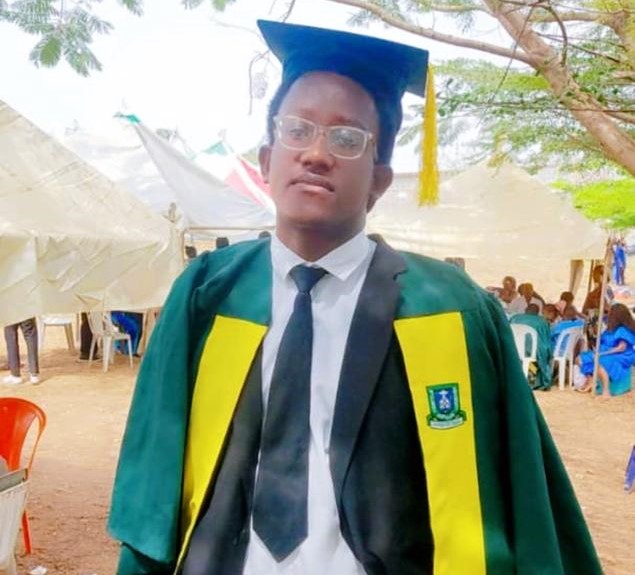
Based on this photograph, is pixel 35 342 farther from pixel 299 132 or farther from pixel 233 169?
pixel 299 132

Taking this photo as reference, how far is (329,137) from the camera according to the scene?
1254 mm

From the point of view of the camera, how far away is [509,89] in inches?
250

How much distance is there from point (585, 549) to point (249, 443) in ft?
2.13

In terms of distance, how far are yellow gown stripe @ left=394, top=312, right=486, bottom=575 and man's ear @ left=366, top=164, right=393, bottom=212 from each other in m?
0.29

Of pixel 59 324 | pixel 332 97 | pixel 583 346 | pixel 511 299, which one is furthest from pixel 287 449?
pixel 59 324

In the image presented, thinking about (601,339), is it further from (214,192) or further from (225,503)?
(225,503)

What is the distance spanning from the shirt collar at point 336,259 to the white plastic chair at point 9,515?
7.16 ft

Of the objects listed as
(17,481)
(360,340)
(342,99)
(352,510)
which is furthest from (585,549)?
(17,481)

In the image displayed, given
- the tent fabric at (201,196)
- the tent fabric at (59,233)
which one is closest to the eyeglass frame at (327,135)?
Result: the tent fabric at (59,233)

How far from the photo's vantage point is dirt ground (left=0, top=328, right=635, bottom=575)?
413cm

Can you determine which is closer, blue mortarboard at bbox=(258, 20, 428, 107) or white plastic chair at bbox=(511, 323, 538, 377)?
blue mortarboard at bbox=(258, 20, 428, 107)

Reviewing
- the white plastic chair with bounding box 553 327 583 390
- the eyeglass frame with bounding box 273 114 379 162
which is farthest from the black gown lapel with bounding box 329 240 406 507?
the white plastic chair with bounding box 553 327 583 390

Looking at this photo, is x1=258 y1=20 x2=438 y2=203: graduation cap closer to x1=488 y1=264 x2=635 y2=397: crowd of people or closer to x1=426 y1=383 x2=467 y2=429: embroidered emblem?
x1=426 y1=383 x2=467 y2=429: embroidered emblem

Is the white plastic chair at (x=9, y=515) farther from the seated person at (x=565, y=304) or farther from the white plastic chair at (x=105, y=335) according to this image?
the seated person at (x=565, y=304)
